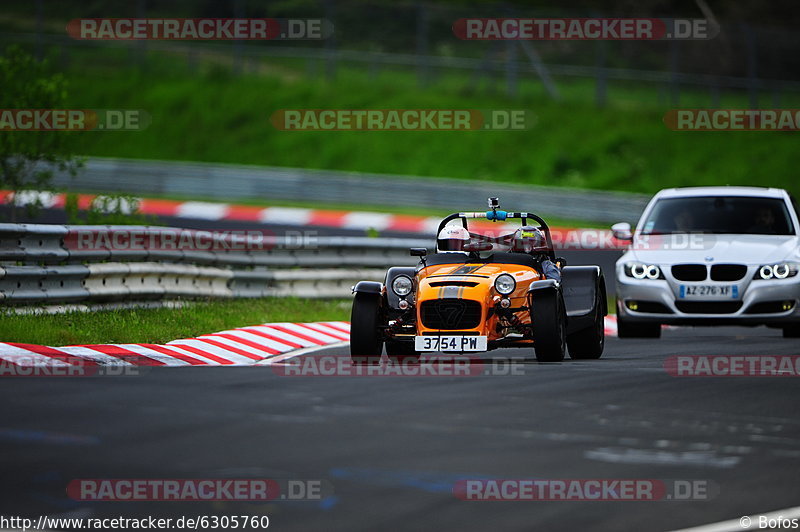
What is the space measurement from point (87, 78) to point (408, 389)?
35851mm

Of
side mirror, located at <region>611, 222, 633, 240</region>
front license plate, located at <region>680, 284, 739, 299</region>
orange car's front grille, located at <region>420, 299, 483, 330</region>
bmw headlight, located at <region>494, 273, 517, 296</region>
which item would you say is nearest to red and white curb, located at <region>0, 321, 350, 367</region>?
orange car's front grille, located at <region>420, 299, 483, 330</region>

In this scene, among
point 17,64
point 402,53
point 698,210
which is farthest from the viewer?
point 402,53

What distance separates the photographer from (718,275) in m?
14.9

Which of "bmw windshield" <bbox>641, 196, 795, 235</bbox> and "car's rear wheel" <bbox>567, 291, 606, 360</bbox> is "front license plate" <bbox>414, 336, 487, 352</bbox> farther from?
"bmw windshield" <bbox>641, 196, 795, 235</bbox>

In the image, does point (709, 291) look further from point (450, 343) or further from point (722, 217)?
point (450, 343)

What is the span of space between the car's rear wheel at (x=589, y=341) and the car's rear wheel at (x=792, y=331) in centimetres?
286

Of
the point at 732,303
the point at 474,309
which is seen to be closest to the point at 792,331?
the point at 732,303

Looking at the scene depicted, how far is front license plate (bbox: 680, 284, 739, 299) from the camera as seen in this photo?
1477 cm

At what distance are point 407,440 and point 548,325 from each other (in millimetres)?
4227

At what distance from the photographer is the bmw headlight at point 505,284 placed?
41.7 feet

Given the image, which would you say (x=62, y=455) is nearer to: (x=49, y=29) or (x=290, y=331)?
(x=290, y=331)

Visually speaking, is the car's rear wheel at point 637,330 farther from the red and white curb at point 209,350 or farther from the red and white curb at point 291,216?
the red and white curb at point 291,216

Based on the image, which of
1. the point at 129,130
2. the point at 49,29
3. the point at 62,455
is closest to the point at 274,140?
the point at 129,130

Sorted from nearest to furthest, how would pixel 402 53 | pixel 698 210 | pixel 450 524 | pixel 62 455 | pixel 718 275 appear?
pixel 450 524 < pixel 62 455 < pixel 718 275 < pixel 698 210 < pixel 402 53
